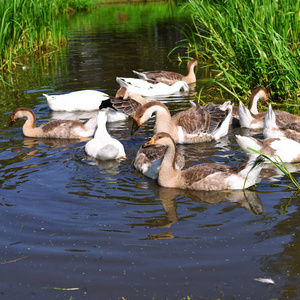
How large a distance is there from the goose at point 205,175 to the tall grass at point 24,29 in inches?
336

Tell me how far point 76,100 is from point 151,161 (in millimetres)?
5413

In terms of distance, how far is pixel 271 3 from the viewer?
38.9ft

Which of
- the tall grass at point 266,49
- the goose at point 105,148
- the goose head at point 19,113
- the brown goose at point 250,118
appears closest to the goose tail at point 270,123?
the brown goose at point 250,118

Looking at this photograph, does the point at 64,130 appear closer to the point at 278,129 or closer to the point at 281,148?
the point at 278,129

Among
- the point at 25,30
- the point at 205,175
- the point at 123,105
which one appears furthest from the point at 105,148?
the point at 25,30

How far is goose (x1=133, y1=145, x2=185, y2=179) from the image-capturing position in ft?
26.8

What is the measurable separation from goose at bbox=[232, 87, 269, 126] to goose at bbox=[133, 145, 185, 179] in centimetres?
324

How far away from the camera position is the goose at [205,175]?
292 inches

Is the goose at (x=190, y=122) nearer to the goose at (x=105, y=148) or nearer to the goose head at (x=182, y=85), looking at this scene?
the goose at (x=105, y=148)

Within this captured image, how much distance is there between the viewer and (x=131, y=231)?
20.2 feet

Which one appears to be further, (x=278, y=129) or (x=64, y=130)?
(x=64, y=130)

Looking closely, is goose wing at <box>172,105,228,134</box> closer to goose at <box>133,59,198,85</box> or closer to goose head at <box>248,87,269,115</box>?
goose head at <box>248,87,269,115</box>

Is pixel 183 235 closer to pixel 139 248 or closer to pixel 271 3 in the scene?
pixel 139 248

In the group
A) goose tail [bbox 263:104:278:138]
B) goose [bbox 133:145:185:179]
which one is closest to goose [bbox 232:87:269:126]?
goose tail [bbox 263:104:278:138]
